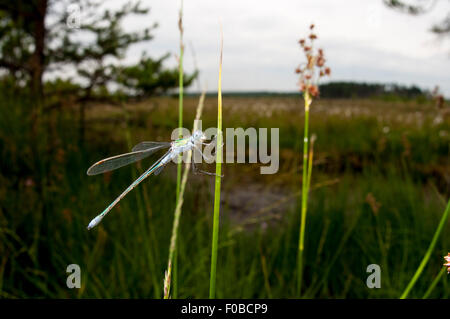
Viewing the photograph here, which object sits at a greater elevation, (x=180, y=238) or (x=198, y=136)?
(x=198, y=136)

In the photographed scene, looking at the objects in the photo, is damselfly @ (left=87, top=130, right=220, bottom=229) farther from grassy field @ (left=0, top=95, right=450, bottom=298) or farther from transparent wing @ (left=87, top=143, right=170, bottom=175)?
grassy field @ (left=0, top=95, right=450, bottom=298)

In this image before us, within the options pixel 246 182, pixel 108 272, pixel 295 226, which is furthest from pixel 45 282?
pixel 246 182

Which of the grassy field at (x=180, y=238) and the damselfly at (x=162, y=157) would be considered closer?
the damselfly at (x=162, y=157)

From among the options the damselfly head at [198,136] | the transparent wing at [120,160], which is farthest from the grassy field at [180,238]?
the damselfly head at [198,136]

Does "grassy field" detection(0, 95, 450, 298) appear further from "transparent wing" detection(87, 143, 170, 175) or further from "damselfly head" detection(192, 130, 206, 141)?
"damselfly head" detection(192, 130, 206, 141)

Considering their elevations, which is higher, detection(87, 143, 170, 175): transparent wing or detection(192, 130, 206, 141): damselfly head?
detection(192, 130, 206, 141): damselfly head

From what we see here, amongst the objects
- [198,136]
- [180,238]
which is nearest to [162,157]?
[198,136]

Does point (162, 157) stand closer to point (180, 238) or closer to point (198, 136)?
point (198, 136)

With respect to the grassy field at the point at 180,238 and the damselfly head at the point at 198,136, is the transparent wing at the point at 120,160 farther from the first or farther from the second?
the grassy field at the point at 180,238

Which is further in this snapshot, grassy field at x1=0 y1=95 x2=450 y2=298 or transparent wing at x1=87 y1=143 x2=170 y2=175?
grassy field at x1=0 y1=95 x2=450 y2=298

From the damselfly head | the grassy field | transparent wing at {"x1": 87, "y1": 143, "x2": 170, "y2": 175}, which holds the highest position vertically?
the damselfly head

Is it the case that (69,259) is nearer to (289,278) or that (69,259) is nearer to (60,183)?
(60,183)

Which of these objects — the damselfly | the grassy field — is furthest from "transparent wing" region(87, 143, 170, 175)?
the grassy field
